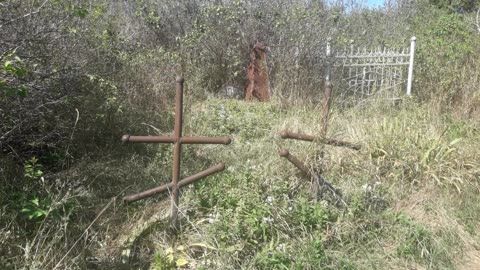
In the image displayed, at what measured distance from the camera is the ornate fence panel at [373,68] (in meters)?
8.80

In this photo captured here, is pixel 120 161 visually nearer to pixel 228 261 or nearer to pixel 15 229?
pixel 15 229

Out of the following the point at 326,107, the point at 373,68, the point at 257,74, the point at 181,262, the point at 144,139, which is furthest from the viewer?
the point at 373,68

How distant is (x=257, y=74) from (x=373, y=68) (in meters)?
2.37

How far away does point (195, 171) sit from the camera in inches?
172


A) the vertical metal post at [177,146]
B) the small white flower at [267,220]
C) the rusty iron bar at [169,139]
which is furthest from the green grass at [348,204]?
the rusty iron bar at [169,139]

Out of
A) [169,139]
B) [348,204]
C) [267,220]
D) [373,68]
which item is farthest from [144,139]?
[373,68]

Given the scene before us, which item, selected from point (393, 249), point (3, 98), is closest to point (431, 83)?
point (393, 249)

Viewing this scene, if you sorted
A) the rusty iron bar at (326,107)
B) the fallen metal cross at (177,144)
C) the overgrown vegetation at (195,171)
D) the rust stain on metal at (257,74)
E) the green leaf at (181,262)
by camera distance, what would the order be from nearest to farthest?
the green leaf at (181,262) → the overgrown vegetation at (195,171) → the fallen metal cross at (177,144) → the rusty iron bar at (326,107) → the rust stain on metal at (257,74)

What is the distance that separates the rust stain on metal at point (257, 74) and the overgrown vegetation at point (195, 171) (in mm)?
1741

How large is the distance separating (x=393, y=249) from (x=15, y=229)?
107 inches

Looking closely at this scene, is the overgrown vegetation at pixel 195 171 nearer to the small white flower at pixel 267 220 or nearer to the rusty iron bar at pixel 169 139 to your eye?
the small white flower at pixel 267 220

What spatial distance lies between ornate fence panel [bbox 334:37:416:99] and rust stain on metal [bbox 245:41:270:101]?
1404mm

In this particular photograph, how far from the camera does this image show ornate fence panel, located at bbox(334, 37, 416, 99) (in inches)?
347

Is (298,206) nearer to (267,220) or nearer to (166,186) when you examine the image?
(267,220)
